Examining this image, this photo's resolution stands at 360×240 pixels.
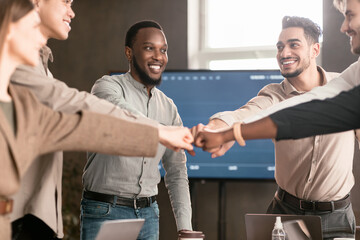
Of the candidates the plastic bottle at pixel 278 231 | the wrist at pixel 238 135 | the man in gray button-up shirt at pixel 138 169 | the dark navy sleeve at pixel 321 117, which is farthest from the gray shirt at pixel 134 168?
the dark navy sleeve at pixel 321 117

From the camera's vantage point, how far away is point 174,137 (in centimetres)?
227

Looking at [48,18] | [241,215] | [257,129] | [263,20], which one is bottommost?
[241,215]

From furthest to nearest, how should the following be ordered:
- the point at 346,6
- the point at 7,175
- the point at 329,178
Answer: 1. the point at 329,178
2. the point at 346,6
3. the point at 7,175

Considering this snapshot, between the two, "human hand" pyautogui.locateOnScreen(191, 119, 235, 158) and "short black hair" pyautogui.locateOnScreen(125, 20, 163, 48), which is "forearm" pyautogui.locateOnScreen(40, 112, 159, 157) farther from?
"short black hair" pyautogui.locateOnScreen(125, 20, 163, 48)

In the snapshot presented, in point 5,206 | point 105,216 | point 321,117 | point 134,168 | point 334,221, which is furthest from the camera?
point 334,221

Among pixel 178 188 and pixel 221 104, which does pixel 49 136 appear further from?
pixel 221 104

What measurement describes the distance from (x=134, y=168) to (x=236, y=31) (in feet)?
9.02

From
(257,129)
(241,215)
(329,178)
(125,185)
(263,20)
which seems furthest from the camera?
(263,20)

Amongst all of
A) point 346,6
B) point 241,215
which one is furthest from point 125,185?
point 241,215


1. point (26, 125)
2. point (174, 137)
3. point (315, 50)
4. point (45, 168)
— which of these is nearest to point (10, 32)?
point (26, 125)

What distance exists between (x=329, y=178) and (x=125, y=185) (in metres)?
1.23

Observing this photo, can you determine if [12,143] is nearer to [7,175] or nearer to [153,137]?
[7,175]

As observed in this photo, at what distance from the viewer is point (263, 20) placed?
17.0ft

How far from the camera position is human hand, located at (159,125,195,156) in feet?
7.17
